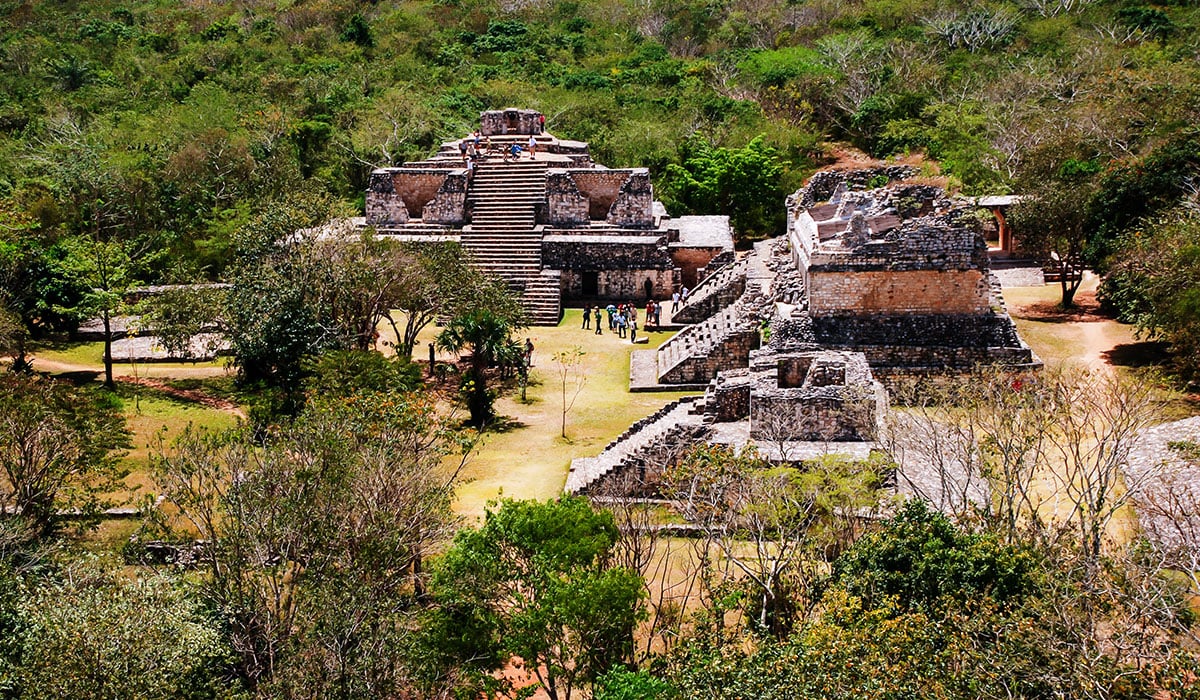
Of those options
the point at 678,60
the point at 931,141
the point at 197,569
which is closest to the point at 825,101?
the point at 931,141

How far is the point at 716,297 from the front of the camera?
30.8 m

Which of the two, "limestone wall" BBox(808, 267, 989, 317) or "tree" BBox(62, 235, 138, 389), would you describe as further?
"tree" BBox(62, 235, 138, 389)

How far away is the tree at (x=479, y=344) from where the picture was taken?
78.3ft

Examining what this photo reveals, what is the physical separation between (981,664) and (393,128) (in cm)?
3855

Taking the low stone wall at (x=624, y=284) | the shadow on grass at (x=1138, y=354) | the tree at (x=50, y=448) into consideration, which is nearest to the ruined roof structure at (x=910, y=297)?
the shadow on grass at (x=1138, y=354)

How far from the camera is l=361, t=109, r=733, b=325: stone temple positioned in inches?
1337

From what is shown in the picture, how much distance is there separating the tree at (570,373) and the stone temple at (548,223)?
391 cm

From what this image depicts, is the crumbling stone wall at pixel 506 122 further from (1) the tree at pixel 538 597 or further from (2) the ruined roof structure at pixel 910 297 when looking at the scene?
(1) the tree at pixel 538 597

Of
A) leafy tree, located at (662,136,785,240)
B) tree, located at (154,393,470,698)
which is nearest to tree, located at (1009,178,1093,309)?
leafy tree, located at (662,136,785,240)

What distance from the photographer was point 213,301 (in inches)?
1000

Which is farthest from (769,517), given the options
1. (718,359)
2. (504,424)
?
(718,359)

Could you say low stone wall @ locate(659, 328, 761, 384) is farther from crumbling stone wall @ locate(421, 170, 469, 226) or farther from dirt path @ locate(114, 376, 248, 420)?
crumbling stone wall @ locate(421, 170, 469, 226)

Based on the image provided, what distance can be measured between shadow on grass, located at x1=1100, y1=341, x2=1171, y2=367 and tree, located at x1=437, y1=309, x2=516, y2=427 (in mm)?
13980

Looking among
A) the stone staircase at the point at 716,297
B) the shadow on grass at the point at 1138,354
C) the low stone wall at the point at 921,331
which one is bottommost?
the shadow on grass at the point at 1138,354
